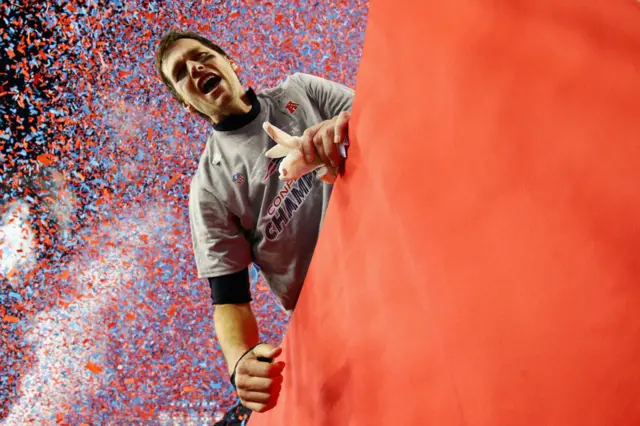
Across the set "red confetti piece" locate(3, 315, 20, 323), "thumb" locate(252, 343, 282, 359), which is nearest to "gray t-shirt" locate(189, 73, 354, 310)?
"thumb" locate(252, 343, 282, 359)

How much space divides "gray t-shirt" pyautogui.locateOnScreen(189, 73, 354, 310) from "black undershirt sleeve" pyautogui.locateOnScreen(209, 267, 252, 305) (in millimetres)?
17

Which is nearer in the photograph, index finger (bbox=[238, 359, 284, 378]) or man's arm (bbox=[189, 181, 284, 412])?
index finger (bbox=[238, 359, 284, 378])

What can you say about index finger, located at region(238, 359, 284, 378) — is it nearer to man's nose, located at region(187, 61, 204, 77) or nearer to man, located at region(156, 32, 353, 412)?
man, located at region(156, 32, 353, 412)

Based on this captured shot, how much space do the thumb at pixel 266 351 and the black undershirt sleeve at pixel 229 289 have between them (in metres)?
0.26

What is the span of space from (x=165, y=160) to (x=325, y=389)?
3.14 feet

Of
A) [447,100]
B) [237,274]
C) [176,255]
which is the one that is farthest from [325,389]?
[176,255]

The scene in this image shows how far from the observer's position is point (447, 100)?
0.34 m

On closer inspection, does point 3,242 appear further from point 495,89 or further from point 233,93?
point 495,89

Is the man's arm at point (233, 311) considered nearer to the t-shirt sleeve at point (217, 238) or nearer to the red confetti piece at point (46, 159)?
the t-shirt sleeve at point (217, 238)

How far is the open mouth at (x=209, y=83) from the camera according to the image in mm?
910

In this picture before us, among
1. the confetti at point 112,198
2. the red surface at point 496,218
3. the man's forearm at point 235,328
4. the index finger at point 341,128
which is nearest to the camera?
the red surface at point 496,218

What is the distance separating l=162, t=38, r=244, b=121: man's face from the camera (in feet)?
2.96

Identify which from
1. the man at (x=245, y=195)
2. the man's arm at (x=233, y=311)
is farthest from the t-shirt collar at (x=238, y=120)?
the man's arm at (x=233, y=311)

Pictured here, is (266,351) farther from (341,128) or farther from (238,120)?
(238,120)
